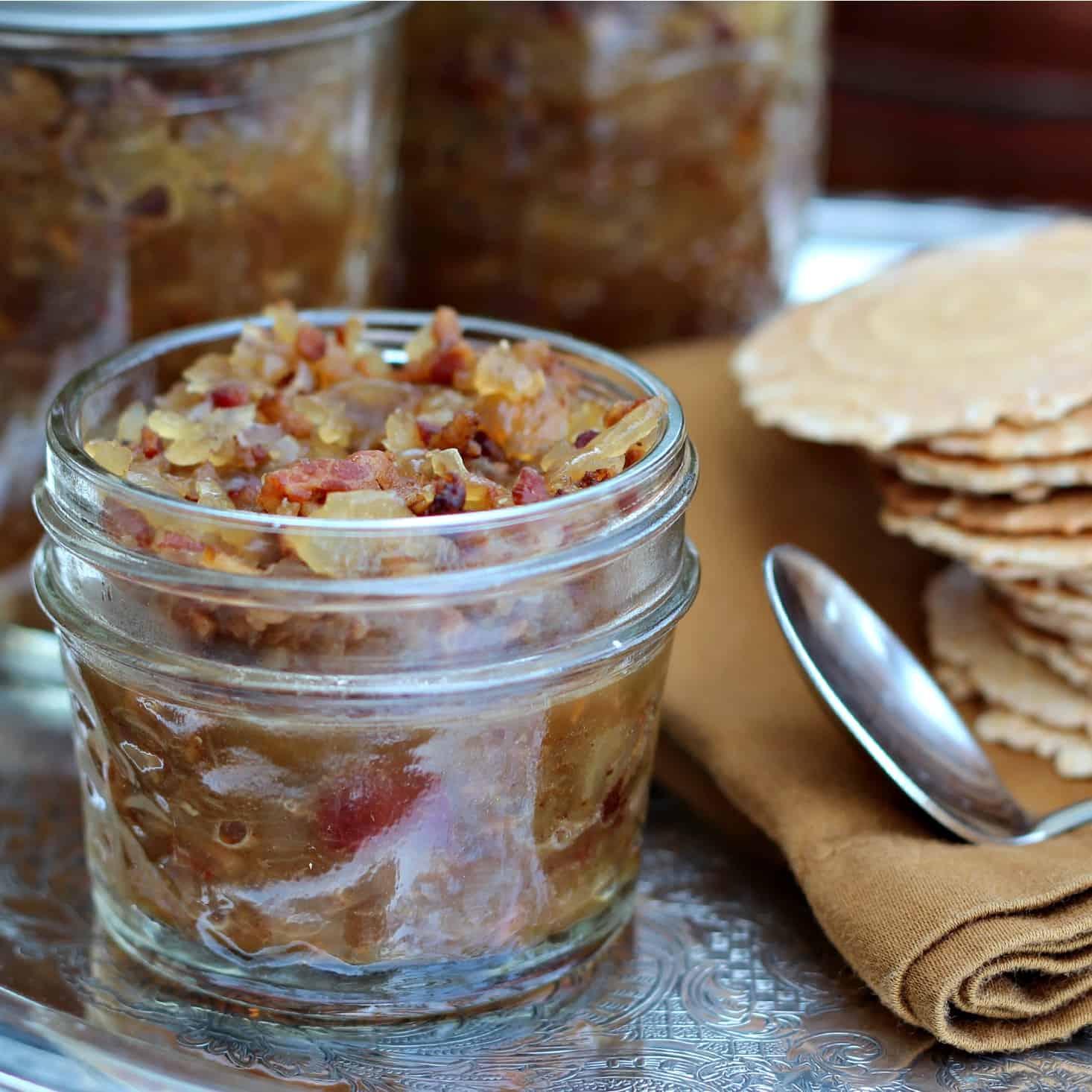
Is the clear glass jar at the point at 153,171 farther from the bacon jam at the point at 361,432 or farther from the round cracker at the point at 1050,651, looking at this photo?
the round cracker at the point at 1050,651

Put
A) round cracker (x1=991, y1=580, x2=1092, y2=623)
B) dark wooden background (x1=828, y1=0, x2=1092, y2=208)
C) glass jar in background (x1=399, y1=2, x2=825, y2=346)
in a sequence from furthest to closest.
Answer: dark wooden background (x1=828, y1=0, x2=1092, y2=208), glass jar in background (x1=399, y1=2, x2=825, y2=346), round cracker (x1=991, y1=580, x2=1092, y2=623)

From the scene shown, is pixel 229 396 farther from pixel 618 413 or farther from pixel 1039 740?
pixel 1039 740

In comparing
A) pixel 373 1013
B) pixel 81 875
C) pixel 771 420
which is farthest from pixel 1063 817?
pixel 81 875

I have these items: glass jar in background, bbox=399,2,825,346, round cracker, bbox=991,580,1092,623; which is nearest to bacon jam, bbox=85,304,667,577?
round cracker, bbox=991,580,1092,623

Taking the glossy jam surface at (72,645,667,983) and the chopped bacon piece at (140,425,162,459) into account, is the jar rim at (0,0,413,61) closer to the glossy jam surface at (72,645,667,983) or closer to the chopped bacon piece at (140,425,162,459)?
the chopped bacon piece at (140,425,162,459)

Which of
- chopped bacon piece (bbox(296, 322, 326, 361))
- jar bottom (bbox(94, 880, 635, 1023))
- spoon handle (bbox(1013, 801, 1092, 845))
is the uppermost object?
chopped bacon piece (bbox(296, 322, 326, 361))

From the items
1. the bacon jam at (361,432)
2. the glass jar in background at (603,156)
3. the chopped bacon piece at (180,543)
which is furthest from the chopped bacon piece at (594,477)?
the glass jar in background at (603,156)
